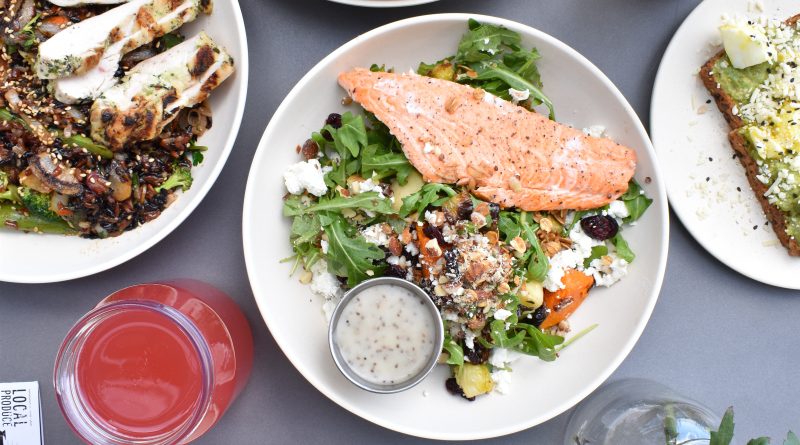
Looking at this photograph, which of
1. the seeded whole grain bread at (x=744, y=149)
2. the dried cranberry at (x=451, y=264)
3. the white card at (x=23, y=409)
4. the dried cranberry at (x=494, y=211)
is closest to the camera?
the dried cranberry at (x=451, y=264)

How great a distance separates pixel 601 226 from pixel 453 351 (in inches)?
27.2

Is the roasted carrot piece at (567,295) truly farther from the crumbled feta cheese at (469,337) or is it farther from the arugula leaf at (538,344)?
the crumbled feta cheese at (469,337)

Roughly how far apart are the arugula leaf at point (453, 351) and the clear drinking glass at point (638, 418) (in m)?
0.61

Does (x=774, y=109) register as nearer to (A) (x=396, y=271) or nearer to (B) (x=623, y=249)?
(B) (x=623, y=249)

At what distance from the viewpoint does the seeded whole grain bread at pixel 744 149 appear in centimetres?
238

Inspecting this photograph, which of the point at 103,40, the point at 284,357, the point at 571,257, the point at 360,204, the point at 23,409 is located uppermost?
the point at 103,40

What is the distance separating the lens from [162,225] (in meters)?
2.31

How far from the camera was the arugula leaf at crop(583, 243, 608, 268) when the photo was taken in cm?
231

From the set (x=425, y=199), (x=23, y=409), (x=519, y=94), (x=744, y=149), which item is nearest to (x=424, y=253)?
(x=425, y=199)

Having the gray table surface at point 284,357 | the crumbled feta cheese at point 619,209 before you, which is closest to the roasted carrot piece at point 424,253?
the crumbled feta cheese at point 619,209

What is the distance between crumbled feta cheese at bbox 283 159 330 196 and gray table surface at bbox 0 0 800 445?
1.04 ft

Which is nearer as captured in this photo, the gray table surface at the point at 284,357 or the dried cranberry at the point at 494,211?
the dried cranberry at the point at 494,211

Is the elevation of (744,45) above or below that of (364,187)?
above

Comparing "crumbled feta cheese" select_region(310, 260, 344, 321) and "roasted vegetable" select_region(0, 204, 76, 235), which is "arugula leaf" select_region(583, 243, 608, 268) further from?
"roasted vegetable" select_region(0, 204, 76, 235)
